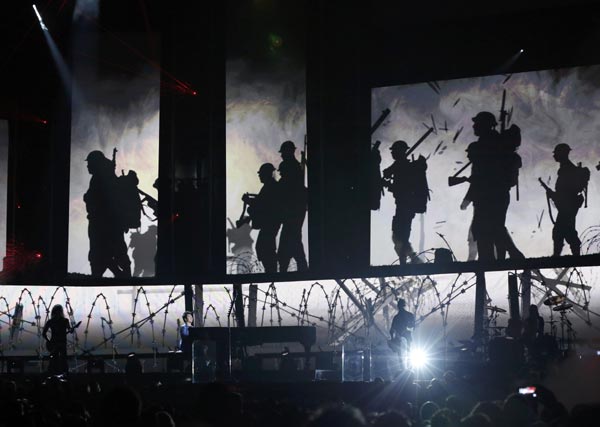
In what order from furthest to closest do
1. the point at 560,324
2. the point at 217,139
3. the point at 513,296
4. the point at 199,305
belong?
1. the point at 217,139
2. the point at 199,305
3. the point at 513,296
4. the point at 560,324

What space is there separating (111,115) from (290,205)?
448 centimetres

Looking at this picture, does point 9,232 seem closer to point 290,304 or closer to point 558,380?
point 290,304

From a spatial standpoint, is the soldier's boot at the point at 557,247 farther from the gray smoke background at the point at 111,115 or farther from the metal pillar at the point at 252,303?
the gray smoke background at the point at 111,115

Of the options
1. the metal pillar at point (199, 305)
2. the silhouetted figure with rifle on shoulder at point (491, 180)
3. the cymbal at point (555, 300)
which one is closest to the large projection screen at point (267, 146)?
the metal pillar at point (199, 305)

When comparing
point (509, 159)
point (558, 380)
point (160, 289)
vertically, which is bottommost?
point (558, 380)

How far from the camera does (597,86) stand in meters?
16.9

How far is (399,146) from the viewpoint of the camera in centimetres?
1847

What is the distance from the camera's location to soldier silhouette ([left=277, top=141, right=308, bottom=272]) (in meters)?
19.2

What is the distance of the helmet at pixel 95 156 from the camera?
810 inches

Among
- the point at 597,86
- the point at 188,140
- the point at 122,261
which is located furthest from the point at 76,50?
the point at 597,86

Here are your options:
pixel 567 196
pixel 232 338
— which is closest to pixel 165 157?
pixel 232 338

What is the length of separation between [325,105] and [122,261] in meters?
→ 5.25

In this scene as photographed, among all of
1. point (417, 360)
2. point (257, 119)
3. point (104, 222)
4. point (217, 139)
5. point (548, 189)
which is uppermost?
point (257, 119)

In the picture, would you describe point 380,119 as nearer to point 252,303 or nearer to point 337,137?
point 337,137
